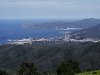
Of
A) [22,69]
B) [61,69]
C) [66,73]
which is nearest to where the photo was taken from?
[66,73]

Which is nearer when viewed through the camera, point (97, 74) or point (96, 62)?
point (97, 74)

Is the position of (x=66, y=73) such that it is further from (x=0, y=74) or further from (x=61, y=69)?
(x=0, y=74)

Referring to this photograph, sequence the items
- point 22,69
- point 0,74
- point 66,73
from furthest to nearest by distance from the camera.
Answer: point 0,74 < point 22,69 < point 66,73

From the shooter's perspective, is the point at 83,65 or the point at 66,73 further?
the point at 83,65

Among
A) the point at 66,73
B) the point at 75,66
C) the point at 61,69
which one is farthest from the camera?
the point at 75,66

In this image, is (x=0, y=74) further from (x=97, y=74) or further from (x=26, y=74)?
(x=97, y=74)

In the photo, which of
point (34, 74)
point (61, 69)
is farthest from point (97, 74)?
point (34, 74)

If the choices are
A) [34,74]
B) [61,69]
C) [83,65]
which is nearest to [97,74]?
[61,69]

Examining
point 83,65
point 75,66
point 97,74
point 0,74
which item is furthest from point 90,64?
point 97,74

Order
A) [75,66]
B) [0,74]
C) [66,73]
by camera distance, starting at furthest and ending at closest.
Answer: [75,66], [0,74], [66,73]
